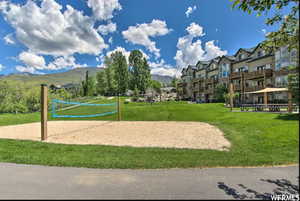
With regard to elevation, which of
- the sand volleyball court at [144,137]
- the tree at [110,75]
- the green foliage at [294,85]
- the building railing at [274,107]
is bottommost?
the sand volleyball court at [144,137]

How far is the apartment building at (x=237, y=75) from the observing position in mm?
23875

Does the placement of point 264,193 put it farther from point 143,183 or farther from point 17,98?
point 17,98

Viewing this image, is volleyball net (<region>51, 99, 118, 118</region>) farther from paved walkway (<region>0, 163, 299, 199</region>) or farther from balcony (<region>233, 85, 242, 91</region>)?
balcony (<region>233, 85, 242, 91</region>)

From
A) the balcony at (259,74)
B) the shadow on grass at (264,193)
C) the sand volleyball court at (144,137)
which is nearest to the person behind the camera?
the shadow on grass at (264,193)

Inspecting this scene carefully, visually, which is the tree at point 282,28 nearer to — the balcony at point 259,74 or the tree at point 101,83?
the balcony at point 259,74

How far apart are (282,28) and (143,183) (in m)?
3.14

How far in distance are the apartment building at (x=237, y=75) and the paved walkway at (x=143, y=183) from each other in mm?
14750

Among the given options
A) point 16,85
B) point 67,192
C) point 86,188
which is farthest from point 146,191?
point 16,85

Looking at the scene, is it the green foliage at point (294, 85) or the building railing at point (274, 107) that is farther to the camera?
the building railing at point (274, 107)

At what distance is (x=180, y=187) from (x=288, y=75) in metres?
2.27

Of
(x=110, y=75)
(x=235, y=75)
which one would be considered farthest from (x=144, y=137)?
(x=110, y=75)

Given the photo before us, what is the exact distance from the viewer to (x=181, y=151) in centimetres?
470

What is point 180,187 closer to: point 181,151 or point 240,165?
point 240,165

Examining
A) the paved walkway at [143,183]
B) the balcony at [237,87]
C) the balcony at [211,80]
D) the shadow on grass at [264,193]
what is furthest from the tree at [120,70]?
the shadow on grass at [264,193]
